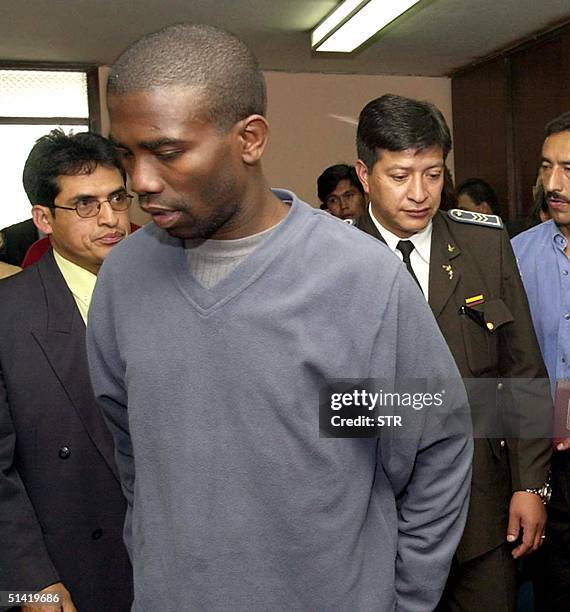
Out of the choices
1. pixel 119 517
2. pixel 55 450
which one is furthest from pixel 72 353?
pixel 119 517

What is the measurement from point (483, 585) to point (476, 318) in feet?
2.23

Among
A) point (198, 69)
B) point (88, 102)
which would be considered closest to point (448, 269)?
point (198, 69)

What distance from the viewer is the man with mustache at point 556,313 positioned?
234 centimetres

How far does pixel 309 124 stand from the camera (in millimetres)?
7473

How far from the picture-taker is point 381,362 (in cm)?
117

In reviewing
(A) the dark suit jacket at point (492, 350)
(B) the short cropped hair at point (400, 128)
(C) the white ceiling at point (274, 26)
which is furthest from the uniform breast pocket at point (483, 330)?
(C) the white ceiling at point (274, 26)

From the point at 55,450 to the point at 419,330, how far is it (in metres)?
0.94

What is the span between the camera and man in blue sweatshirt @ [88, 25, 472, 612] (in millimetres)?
1082

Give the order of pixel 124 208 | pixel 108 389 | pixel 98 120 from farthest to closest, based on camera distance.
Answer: pixel 98 120 → pixel 124 208 → pixel 108 389

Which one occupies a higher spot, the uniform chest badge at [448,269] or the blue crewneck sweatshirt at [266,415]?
the uniform chest badge at [448,269]

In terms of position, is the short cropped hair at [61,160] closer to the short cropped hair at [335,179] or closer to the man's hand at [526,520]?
the man's hand at [526,520]

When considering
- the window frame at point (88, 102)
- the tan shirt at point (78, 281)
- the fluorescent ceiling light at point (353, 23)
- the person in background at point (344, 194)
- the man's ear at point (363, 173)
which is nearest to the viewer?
the tan shirt at point (78, 281)

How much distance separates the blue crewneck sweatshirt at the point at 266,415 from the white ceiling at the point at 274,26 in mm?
4528

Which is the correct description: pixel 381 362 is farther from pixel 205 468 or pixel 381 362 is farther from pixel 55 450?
pixel 55 450
